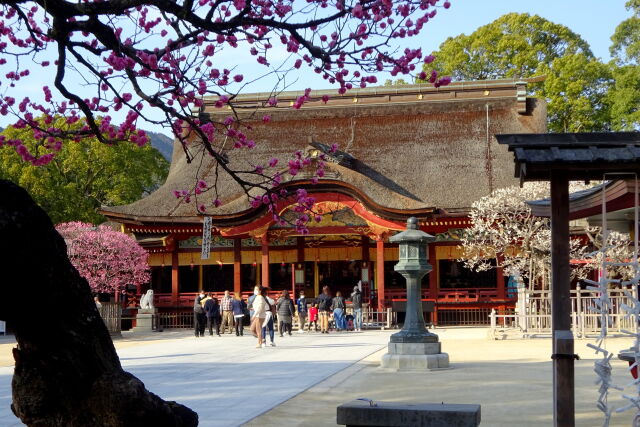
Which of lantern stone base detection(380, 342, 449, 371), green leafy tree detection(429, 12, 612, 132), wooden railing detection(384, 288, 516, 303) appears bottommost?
lantern stone base detection(380, 342, 449, 371)

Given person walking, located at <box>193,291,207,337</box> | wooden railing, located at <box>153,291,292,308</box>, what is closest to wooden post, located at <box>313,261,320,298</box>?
wooden railing, located at <box>153,291,292,308</box>

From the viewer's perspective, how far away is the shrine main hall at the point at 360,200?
1211 inches

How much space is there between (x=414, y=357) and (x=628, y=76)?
28.6 m

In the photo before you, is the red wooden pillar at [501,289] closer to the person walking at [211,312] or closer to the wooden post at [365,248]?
the wooden post at [365,248]

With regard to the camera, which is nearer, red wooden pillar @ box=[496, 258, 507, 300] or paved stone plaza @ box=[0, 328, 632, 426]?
paved stone plaza @ box=[0, 328, 632, 426]

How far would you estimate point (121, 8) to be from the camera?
6.99 m

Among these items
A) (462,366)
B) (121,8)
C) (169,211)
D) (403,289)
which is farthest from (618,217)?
(169,211)

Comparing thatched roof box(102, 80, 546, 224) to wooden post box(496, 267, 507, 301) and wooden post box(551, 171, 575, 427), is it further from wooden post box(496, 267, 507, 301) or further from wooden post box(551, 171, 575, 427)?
wooden post box(551, 171, 575, 427)

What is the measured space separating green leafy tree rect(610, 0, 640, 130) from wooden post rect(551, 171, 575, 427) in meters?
33.9

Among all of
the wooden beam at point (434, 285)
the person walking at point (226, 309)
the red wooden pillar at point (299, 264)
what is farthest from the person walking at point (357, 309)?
the red wooden pillar at point (299, 264)

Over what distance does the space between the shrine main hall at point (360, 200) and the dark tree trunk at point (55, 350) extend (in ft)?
76.9

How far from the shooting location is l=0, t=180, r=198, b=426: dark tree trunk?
17.5 ft

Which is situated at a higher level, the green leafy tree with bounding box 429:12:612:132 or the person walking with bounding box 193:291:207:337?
the green leafy tree with bounding box 429:12:612:132

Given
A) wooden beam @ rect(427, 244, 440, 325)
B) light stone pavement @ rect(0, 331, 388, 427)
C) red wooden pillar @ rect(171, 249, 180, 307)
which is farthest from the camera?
red wooden pillar @ rect(171, 249, 180, 307)
